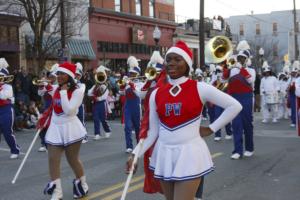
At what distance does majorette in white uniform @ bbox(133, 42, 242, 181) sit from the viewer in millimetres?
4211

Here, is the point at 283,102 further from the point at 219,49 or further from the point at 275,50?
the point at 275,50

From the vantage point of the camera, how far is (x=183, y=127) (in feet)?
14.1

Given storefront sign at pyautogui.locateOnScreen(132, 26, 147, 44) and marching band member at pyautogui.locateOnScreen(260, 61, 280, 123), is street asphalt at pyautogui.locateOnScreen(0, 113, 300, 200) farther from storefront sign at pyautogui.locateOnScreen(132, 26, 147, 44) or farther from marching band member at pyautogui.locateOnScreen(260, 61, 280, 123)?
storefront sign at pyautogui.locateOnScreen(132, 26, 147, 44)

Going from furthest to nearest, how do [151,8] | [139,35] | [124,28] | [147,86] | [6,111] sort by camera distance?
[151,8] < [139,35] < [124,28] < [6,111] < [147,86]

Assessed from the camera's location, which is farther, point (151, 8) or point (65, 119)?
point (151, 8)

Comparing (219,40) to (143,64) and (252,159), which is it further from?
(143,64)

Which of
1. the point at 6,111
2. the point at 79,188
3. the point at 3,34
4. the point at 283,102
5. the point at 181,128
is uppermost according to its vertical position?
the point at 3,34

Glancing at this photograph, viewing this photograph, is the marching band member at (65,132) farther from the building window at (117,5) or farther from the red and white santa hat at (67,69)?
the building window at (117,5)

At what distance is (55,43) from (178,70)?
1985cm

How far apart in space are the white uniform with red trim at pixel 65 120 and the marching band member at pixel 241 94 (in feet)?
12.6

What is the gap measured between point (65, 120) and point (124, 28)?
27115 millimetres

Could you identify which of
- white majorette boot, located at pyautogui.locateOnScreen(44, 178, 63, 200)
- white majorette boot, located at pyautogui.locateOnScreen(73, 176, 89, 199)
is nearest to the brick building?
white majorette boot, located at pyautogui.locateOnScreen(73, 176, 89, 199)

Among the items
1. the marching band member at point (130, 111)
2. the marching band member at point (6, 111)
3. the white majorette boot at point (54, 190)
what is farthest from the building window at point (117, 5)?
the white majorette boot at point (54, 190)

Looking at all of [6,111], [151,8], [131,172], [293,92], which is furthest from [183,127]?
[151,8]
